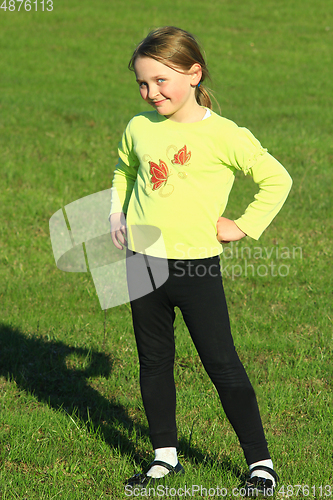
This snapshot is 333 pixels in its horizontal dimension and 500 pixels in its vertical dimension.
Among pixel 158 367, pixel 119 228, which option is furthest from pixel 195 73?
pixel 158 367

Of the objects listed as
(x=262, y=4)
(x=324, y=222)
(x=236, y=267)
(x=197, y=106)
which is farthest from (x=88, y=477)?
(x=262, y=4)

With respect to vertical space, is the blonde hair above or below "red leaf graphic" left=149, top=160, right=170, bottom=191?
above

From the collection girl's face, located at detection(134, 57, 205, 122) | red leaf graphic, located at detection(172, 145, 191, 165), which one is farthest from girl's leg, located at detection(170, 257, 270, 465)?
girl's face, located at detection(134, 57, 205, 122)

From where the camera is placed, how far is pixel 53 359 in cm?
399

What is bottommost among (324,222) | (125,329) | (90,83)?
(125,329)

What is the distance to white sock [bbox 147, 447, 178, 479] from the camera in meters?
2.60

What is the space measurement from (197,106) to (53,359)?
94.5 inches

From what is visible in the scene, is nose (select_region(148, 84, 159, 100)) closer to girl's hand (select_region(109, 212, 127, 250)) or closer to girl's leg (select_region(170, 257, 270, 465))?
girl's hand (select_region(109, 212, 127, 250))

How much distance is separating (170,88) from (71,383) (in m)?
2.34

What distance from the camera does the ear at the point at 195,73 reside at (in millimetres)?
2389

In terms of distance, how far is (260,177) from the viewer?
7.75 feet

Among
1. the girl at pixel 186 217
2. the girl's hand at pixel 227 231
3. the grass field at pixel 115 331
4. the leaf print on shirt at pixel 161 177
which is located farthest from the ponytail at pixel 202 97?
the girl's hand at pixel 227 231

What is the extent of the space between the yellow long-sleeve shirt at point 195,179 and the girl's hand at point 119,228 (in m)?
0.18

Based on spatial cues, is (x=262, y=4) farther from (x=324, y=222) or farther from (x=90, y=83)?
(x=324, y=222)
